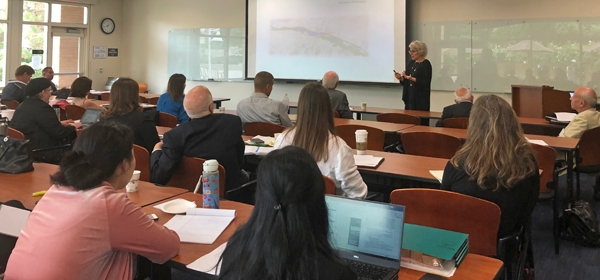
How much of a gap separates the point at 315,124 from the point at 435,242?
3.83 feet

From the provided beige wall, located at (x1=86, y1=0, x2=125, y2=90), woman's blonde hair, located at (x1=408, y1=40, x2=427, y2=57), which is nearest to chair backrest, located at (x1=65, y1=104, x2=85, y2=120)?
woman's blonde hair, located at (x1=408, y1=40, x2=427, y2=57)

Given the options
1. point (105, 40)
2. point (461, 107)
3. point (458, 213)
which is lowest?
point (458, 213)

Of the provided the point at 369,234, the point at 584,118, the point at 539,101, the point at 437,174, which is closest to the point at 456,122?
the point at 584,118

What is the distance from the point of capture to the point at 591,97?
192 inches

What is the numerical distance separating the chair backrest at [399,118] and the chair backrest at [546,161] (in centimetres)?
198

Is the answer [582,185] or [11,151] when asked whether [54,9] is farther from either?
[582,185]

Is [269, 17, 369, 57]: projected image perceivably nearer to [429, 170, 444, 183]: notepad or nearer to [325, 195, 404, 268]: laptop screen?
[429, 170, 444, 183]: notepad

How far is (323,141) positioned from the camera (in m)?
2.81

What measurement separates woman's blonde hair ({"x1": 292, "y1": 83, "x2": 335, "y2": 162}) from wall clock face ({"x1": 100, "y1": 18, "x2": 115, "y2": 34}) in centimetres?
994

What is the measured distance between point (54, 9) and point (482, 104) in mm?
10551

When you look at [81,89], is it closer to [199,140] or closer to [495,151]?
[199,140]

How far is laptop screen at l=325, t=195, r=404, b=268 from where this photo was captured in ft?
5.50

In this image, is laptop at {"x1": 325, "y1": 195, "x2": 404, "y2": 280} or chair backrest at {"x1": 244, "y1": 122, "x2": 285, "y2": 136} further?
chair backrest at {"x1": 244, "y1": 122, "x2": 285, "y2": 136}

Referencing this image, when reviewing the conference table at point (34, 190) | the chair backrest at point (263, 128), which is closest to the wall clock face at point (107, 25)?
the chair backrest at point (263, 128)
